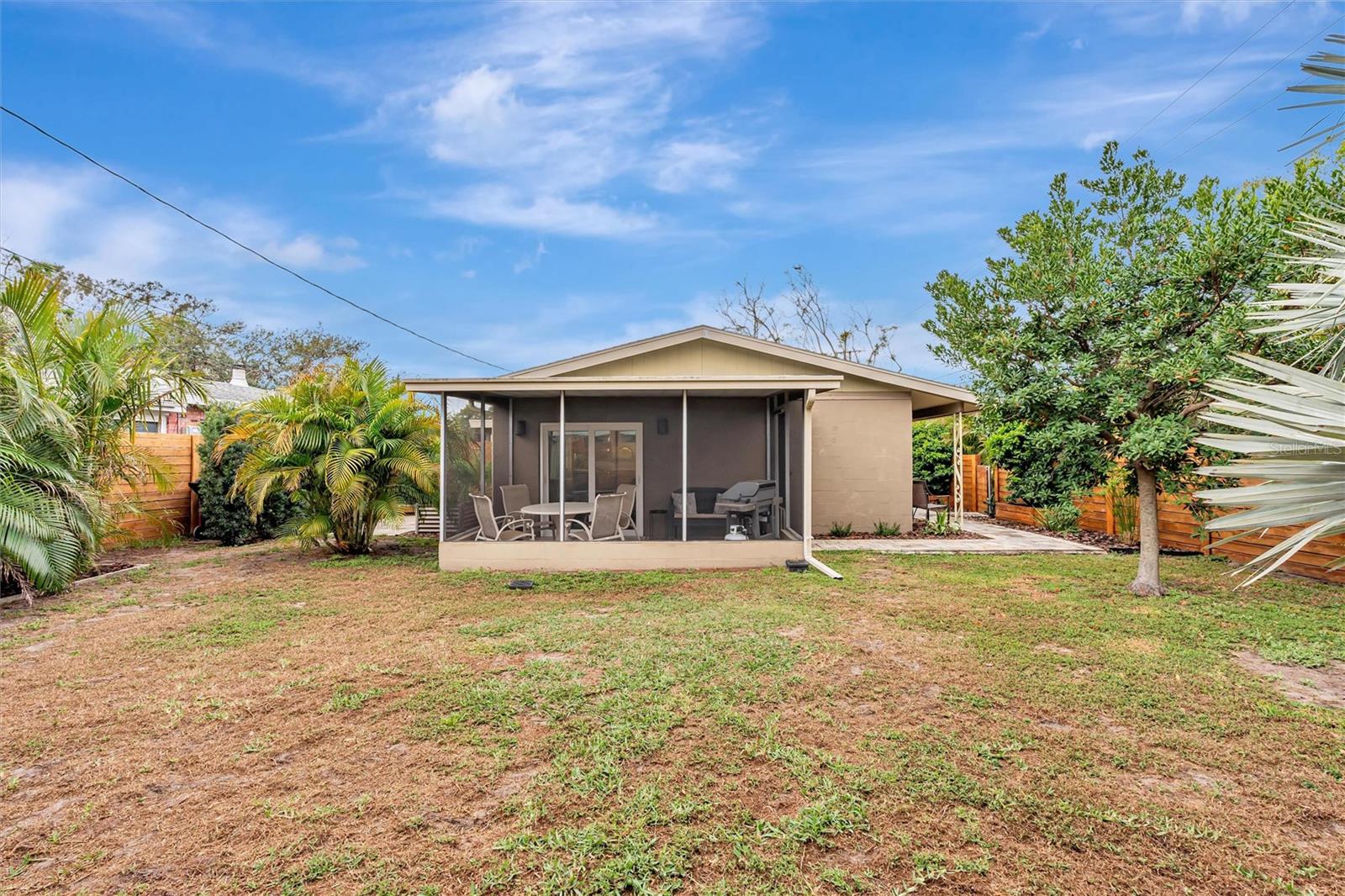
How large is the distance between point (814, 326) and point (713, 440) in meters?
20.0

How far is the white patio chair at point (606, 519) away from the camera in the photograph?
8.92 metres

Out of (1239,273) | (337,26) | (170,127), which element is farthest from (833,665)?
(170,127)

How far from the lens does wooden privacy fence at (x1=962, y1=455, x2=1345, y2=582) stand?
24.7 feet

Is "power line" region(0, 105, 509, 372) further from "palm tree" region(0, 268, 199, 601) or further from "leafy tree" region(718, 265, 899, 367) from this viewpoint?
"leafy tree" region(718, 265, 899, 367)

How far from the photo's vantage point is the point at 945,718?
385 centimetres

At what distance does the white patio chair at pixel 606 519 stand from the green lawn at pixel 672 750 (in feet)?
8.48

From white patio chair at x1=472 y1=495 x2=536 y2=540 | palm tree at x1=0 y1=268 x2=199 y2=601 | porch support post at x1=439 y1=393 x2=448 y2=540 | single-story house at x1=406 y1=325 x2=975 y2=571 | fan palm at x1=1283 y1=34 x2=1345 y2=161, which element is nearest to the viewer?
fan palm at x1=1283 y1=34 x2=1345 y2=161

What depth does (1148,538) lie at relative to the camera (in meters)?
7.14

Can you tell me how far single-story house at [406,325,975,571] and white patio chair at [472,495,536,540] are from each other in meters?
0.30

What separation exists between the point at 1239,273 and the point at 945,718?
538cm

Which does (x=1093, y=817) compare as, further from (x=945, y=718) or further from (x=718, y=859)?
(x=718, y=859)

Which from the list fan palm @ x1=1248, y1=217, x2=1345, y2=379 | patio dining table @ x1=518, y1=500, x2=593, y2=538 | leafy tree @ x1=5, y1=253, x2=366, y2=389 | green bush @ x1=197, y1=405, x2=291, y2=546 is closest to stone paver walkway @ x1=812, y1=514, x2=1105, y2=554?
patio dining table @ x1=518, y1=500, x2=593, y2=538

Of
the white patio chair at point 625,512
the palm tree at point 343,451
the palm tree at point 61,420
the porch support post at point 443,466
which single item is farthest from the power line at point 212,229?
the white patio chair at point 625,512

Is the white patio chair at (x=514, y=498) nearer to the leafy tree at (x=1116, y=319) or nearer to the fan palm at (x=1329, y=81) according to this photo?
the leafy tree at (x=1116, y=319)
